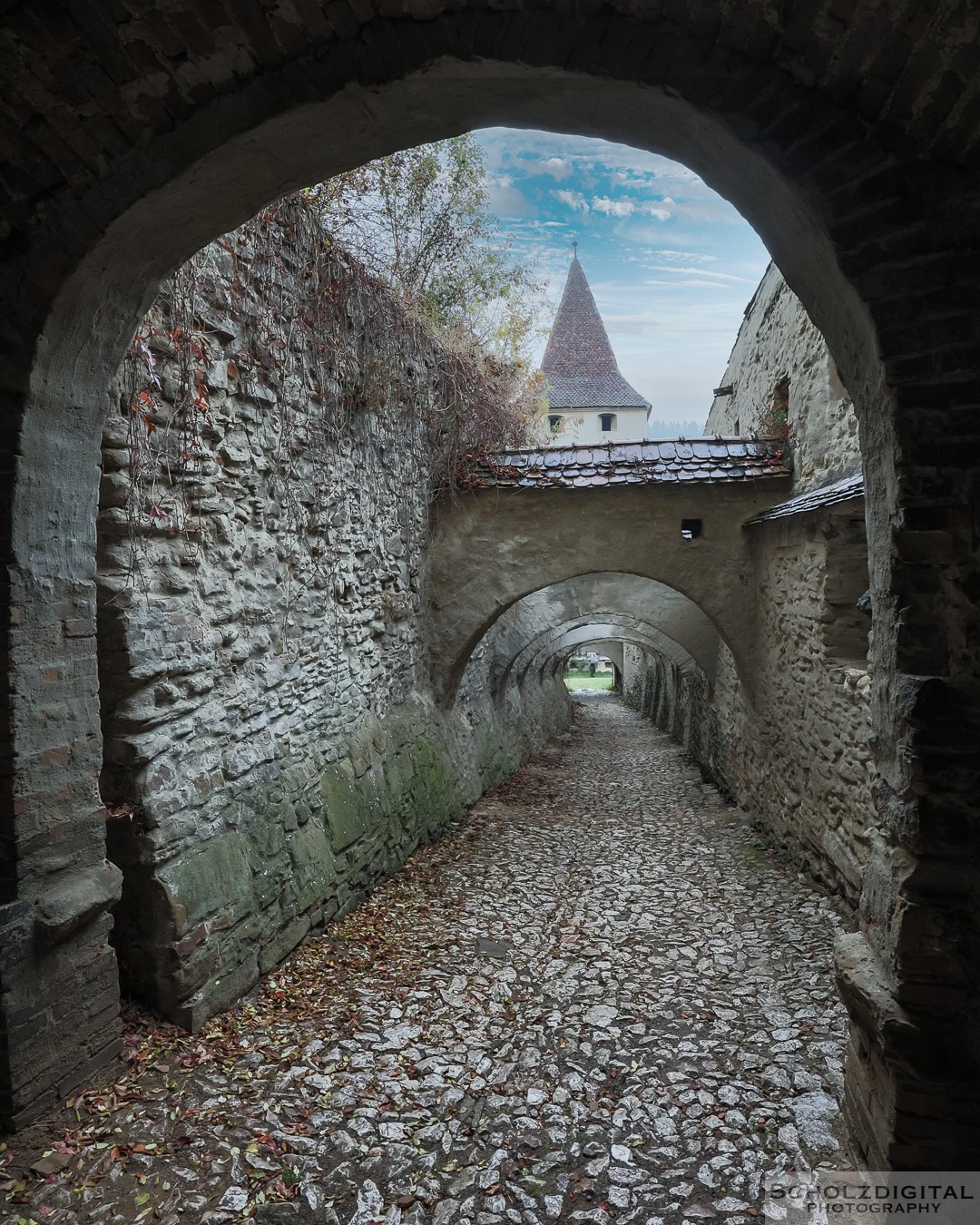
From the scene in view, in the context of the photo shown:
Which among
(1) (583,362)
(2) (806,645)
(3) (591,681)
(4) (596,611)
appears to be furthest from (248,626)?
(3) (591,681)

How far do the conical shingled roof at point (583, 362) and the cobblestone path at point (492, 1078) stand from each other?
884 inches

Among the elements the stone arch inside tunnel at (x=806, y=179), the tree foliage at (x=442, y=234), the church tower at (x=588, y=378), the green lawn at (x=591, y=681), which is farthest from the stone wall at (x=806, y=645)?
the green lawn at (x=591, y=681)

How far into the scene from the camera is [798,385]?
6762 millimetres

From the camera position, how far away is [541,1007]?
3816mm

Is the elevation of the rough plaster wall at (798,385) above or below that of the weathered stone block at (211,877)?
above

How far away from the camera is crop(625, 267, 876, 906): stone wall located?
4961 millimetres

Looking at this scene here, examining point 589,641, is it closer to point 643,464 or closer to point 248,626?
point 643,464

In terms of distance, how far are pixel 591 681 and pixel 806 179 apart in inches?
1526

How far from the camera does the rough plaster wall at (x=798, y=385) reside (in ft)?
19.1

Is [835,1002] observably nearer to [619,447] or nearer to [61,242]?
[61,242]

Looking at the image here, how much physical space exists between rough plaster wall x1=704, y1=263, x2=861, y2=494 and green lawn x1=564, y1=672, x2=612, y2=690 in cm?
2826

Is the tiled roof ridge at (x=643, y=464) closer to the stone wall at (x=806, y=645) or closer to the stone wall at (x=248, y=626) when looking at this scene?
the stone wall at (x=806, y=645)

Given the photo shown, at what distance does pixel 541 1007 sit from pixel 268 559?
289cm

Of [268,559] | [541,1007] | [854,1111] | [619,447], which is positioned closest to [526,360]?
[619,447]
